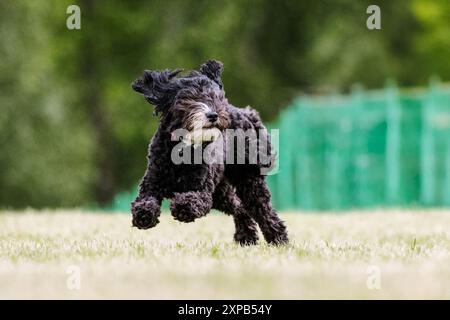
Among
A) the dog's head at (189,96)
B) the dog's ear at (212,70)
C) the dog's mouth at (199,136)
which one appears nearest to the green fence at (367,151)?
the dog's ear at (212,70)

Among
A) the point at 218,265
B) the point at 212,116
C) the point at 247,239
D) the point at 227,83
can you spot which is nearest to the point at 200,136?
the point at 212,116

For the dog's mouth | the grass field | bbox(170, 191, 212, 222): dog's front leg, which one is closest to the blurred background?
the grass field

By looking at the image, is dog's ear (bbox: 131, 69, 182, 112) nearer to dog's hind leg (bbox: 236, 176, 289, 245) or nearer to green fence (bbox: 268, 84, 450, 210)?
dog's hind leg (bbox: 236, 176, 289, 245)

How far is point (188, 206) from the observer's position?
6.75 meters

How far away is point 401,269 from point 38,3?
21.0m

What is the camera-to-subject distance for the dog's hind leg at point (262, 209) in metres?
7.91

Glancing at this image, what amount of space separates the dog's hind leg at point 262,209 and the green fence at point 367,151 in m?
9.56

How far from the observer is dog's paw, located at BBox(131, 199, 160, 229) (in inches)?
270

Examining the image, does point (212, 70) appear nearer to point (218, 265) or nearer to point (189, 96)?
point (189, 96)

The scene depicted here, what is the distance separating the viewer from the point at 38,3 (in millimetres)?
25719

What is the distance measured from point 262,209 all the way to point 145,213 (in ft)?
4.52

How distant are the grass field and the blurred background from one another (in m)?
8.62

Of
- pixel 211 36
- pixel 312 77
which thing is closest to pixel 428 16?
pixel 312 77
